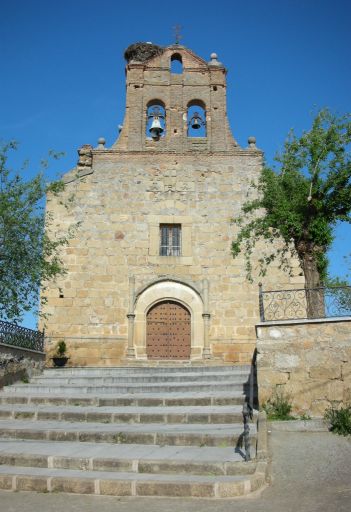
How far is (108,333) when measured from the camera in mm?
15453

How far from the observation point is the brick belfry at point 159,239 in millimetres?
15531

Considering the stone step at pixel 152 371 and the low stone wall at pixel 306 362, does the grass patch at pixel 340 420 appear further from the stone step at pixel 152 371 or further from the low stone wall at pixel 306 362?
the stone step at pixel 152 371

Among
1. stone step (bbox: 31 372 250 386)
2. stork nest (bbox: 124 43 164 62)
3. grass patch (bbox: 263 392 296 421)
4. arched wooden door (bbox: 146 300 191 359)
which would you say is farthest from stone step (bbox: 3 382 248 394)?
stork nest (bbox: 124 43 164 62)

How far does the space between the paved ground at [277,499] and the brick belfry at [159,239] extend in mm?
9526

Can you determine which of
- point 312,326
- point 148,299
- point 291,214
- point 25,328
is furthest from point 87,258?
point 312,326

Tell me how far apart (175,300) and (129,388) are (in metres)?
6.43

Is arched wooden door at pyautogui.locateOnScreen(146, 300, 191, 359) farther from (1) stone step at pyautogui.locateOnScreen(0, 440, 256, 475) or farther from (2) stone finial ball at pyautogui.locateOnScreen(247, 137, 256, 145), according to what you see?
(1) stone step at pyautogui.locateOnScreen(0, 440, 256, 475)

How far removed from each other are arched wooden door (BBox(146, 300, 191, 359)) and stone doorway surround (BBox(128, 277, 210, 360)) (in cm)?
21

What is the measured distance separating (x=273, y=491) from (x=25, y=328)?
8.34m

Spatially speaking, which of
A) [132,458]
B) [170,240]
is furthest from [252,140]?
[132,458]

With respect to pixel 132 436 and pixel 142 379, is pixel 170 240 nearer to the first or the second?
pixel 142 379

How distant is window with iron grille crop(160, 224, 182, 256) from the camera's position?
650 inches

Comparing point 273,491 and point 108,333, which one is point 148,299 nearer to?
point 108,333

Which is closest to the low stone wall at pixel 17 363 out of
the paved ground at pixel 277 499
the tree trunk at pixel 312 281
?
the paved ground at pixel 277 499
